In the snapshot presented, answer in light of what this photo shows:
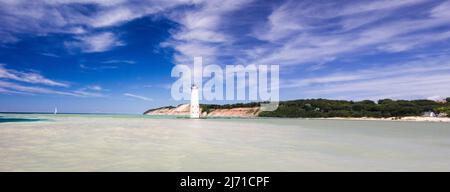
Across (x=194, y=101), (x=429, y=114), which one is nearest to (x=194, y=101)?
(x=194, y=101)

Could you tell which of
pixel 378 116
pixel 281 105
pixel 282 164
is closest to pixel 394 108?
pixel 378 116

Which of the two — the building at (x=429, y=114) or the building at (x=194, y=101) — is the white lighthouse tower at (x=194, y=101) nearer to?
the building at (x=194, y=101)

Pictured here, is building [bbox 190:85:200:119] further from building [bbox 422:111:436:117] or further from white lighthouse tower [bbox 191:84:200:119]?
building [bbox 422:111:436:117]

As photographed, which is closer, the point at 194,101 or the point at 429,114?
the point at 194,101

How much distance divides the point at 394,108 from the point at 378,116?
7.78m

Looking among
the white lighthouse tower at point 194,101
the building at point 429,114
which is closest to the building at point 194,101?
the white lighthouse tower at point 194,101

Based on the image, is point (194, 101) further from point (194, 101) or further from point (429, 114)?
point (429, 114)

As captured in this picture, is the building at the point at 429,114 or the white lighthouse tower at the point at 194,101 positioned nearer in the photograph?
the white lighthouse tower at the point at 194,101

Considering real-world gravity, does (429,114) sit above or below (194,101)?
below

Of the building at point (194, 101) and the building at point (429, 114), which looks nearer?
the building at point (194, 101)

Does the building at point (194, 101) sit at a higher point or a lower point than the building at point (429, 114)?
higher

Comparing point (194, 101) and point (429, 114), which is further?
point (429, 114)
